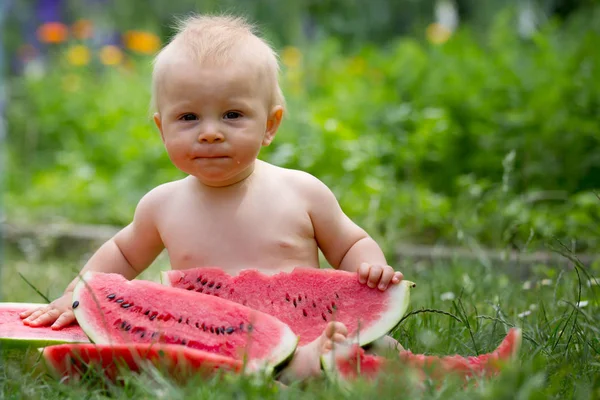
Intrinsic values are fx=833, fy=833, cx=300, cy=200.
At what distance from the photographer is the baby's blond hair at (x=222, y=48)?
274 centimetres

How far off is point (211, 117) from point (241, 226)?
1.25 feet

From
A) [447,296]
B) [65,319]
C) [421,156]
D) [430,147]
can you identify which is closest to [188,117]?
[65,319]

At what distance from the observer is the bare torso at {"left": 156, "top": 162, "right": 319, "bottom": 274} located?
2797 mm

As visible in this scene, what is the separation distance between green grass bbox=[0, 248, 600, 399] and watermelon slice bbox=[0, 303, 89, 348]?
0.16 ft

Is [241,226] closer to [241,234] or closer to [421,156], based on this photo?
[241,234]

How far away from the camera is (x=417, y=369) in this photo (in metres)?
2.16

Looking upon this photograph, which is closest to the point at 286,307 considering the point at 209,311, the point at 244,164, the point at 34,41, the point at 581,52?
the point at 209,311

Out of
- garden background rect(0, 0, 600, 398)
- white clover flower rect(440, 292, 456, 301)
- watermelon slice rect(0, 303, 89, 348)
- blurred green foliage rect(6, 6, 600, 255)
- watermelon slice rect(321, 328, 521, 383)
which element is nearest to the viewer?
watermelon slice rect(321, 328, 521, 383)

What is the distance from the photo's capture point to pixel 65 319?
264 cm

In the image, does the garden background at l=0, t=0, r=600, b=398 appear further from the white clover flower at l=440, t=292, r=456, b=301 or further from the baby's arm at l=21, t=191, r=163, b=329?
the baby's arm at l=21, t=191, r=163, b=329

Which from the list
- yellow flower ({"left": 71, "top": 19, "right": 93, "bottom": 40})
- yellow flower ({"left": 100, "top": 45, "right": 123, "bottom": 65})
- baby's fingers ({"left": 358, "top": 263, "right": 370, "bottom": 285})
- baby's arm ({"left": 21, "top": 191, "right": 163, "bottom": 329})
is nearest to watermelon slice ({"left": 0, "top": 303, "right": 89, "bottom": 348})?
baby's arm ({"left": 21, "top": 191, "right": 163, "bottom": 329})

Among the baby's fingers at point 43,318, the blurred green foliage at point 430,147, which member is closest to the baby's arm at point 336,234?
the baby's fingers at point 43,318

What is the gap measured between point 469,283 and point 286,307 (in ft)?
3.41

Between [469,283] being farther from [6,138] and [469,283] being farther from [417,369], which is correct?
[6,138]
